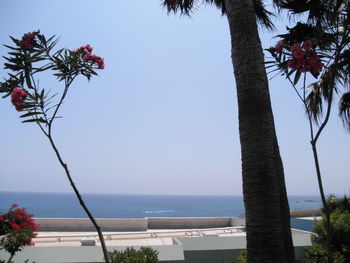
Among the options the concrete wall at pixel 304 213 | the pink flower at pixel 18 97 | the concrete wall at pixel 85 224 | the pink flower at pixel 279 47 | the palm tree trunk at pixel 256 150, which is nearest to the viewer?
the palm tree trunk at pixel 256 150

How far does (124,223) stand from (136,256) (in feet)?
35.2

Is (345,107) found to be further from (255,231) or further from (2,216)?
(2,216)

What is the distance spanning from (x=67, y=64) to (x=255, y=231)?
243cm

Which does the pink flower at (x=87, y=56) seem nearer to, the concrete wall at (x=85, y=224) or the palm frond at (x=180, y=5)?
the palm frond at (x=180, y=5)

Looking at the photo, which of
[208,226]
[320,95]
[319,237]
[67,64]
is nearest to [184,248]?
[319,237]

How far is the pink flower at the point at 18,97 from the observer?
298 centimetres

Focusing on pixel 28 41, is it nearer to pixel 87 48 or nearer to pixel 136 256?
pixel 87 48

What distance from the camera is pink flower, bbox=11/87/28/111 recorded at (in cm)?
298

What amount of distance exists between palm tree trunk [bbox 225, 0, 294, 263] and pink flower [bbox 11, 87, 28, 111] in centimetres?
200

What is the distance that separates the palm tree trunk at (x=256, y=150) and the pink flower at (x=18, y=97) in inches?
78.7

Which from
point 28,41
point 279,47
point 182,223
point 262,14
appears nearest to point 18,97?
point 28,41

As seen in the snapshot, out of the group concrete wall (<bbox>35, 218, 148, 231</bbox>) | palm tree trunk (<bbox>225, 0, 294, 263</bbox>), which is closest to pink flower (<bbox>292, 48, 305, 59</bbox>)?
palm tree trunk (<bbox>225, 0, 294, 263</bbox>)

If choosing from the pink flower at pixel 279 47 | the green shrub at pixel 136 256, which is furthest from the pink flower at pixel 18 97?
the green shrub at pixel 136 256

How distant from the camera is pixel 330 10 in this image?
11.4 ft
